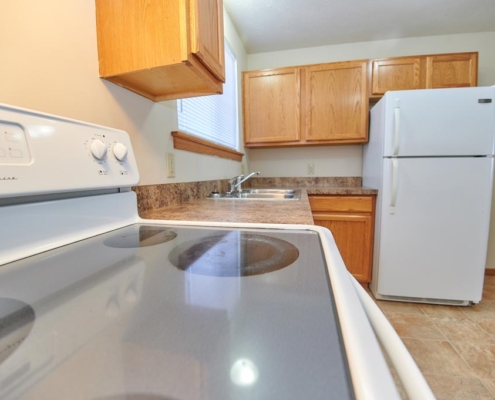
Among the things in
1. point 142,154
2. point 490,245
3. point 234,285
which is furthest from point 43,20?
point 490,245

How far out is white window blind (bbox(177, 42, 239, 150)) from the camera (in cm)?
138

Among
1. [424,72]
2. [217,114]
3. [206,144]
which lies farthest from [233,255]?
[424,72]

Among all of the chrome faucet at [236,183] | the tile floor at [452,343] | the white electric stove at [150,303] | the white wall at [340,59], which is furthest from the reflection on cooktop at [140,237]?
the white wall at [340,59]

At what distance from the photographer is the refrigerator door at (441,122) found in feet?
5.29

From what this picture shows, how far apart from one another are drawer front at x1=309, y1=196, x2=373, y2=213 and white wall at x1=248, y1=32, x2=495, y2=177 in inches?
23.7

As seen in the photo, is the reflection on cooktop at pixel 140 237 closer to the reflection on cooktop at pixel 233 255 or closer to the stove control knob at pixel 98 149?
the reflection on cooktop at pixel 233 255

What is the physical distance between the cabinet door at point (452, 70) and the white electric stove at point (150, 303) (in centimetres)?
215

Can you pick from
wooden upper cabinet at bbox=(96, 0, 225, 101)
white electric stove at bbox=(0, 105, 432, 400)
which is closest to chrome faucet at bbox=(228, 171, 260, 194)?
wooden upper cabinet at bbox=(96, 0, 225, 101)

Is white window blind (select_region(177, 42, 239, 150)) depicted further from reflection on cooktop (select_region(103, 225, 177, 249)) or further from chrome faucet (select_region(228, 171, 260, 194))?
reflection on cooktop (select_region(103, 225, 177, 249))

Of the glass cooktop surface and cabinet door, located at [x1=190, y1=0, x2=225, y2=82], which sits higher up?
cabinet door, located at [x1=190, y1=0, x2=225, y2=82]

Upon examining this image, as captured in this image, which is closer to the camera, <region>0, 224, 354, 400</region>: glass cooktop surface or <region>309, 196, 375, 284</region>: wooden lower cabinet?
<region>0, 224, 354, 400</region>: glass cooktop surface

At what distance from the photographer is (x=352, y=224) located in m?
2.02

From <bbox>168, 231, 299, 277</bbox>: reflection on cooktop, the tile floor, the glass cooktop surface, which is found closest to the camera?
the glass cooktop surface

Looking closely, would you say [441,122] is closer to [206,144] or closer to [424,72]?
[424,72]
